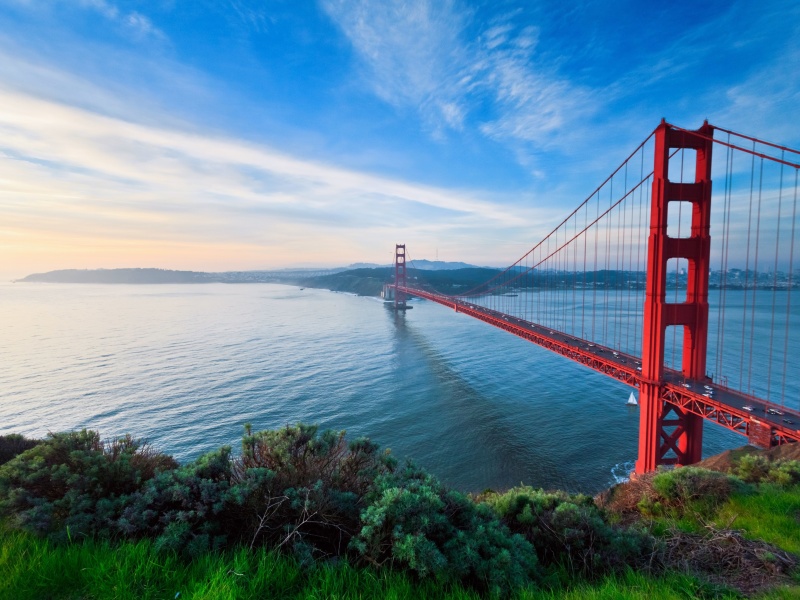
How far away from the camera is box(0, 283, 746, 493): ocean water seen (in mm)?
18812

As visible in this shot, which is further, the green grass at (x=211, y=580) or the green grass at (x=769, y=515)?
the green grass at (x=769, y=515)

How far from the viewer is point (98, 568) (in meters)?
2.76

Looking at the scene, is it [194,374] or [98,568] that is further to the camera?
[194,374]

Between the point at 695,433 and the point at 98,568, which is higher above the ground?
the point at 98,568

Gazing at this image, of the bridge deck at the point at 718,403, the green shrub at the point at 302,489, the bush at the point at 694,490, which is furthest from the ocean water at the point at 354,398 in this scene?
the green shrub at the point at 302,489

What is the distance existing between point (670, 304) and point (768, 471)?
890cm

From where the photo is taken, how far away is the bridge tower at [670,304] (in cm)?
1466

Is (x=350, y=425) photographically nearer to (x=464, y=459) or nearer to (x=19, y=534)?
(x=464, y=459)

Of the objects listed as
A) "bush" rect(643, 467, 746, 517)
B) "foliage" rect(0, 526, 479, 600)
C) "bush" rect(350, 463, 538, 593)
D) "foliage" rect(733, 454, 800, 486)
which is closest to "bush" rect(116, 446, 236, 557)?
"foliage" rect(0, 526, 479, 600)

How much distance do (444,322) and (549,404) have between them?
41.2 metres

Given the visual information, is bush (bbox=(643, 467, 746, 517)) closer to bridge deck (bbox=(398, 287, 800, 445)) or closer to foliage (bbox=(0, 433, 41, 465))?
bridge deck (bbox=(398, 287, 800, 445))

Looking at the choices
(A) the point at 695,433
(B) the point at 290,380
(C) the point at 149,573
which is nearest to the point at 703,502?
(C) the point at 149,573

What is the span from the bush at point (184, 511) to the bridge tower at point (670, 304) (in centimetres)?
1595

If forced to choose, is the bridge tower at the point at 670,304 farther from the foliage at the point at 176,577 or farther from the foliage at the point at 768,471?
the foliage at the point at 176,577
